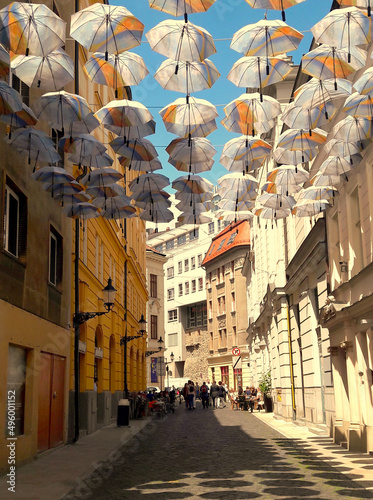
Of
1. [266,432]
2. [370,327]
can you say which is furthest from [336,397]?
[266,432]

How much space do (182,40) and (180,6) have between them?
0.58 m

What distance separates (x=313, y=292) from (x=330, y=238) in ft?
13.5

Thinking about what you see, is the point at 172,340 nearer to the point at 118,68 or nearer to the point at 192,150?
the point at 192,150

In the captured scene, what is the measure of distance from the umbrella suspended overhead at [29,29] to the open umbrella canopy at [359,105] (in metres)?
4.77

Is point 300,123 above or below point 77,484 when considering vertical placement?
above

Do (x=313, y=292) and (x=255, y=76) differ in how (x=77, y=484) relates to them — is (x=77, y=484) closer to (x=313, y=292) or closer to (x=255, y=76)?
(x=255, y=76)

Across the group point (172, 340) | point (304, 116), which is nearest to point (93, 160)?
point (304, 116)

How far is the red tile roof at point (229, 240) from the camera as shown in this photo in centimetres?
5802

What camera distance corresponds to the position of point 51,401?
1514 centimetres

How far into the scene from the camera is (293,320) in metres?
24.7

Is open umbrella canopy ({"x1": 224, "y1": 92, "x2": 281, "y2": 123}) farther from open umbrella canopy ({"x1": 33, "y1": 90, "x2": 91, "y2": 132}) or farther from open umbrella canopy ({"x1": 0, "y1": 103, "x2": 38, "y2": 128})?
open umbrella canopy ({"x1": 0, "y1": 103, "x2": 38, "y2": 128})

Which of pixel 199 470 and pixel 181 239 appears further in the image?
pixel 181 239

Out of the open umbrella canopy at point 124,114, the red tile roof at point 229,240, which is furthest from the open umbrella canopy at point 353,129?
the red tile roof at point 229,240

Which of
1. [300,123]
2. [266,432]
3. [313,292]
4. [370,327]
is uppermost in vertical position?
[300,123]
